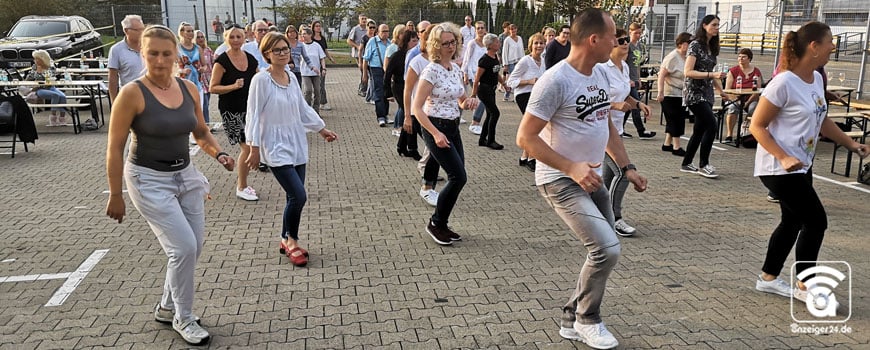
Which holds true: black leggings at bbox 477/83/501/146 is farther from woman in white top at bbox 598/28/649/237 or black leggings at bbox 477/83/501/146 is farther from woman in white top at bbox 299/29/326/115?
woman in white top at bbox 299/29/326/115

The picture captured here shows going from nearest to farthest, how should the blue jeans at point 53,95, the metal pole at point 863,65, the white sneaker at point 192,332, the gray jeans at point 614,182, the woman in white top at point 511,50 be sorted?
the white sneaker at point 192,332 → the gray jeans at point 614,182 → the blue jeans at point 53,95 → the metal pole at point 863,65 → the woman in white top at point 511,50

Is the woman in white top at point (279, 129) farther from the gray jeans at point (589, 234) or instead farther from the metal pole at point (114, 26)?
the metal pole at point (114, 26)

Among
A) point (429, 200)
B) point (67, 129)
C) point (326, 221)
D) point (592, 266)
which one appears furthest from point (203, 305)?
point (67, 129)

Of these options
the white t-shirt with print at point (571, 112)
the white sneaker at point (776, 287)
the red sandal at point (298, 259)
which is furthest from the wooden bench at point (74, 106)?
the white sneaker at point (776, 287)

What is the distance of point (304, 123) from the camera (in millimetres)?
5133

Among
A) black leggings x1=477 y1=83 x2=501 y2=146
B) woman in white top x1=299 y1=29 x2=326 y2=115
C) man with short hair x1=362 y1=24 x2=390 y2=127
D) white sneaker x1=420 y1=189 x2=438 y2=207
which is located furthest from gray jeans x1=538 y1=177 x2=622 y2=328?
woman in white top x1=299 y1=29 x2=326 y2=115

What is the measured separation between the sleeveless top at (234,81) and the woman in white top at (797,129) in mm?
4866

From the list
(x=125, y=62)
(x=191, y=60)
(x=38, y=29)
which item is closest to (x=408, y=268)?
(x=125, y=62)

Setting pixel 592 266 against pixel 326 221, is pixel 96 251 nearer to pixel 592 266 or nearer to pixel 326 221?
pixel 326 221

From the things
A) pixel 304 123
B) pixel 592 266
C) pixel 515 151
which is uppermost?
pixel 304 123

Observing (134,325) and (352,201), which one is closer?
(134,325)

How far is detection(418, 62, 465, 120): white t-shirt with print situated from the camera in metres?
5.70

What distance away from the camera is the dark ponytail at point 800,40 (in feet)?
13.0

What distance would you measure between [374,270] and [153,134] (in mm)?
2013
